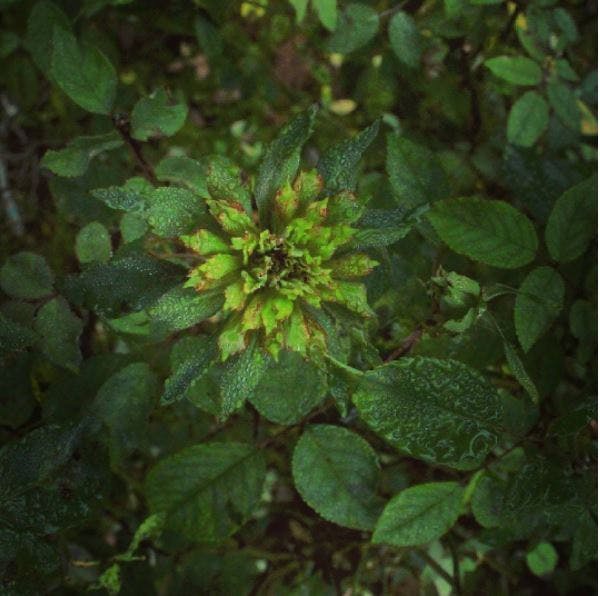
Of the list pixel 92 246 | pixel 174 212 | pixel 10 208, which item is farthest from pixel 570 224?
pixel 10 208

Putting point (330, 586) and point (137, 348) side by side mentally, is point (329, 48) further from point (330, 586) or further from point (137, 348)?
point (330, 586)

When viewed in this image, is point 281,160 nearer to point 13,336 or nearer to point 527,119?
point 13,336

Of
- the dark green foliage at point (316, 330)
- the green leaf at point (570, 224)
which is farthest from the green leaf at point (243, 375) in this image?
the green leaf at point (570, 224)

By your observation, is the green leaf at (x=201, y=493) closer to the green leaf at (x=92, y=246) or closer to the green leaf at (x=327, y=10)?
the green leaf at (x=92, y=246)

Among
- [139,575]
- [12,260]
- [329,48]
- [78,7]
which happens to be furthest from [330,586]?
[78,7]

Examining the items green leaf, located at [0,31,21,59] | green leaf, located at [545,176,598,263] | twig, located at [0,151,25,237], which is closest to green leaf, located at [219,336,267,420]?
green leaf, located at [545,176,598,263]

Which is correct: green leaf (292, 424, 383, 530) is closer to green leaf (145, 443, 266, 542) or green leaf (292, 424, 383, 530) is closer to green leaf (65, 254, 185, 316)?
green leaf (145, 443, 266, 542)

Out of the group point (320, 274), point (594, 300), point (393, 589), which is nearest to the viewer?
point (320, 274)
